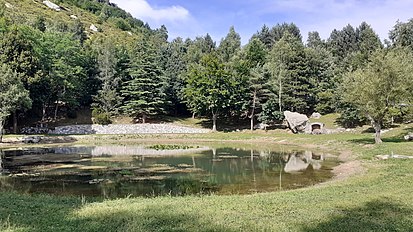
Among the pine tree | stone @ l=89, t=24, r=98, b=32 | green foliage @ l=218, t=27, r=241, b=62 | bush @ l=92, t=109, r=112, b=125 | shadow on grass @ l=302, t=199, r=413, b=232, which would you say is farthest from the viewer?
stone @ l=89, t=24, r=98, b=32

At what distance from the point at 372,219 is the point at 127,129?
203ft

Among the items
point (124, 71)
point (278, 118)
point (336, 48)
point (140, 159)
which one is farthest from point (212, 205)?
point (336, 48)

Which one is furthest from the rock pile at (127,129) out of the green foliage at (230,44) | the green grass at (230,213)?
the green grass at (230,213)

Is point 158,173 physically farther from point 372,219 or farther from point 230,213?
point 372,219

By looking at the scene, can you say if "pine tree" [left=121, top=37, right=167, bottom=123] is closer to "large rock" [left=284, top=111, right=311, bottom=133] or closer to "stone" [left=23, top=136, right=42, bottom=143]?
"stone" [left=23, top=136, right=42, bottom=143]

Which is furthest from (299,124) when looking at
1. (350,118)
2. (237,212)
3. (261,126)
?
(237,212)

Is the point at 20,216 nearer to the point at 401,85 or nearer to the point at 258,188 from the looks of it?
the point at 258,188

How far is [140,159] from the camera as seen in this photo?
3741 cm

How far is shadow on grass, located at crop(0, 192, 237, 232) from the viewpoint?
10930 millimetres

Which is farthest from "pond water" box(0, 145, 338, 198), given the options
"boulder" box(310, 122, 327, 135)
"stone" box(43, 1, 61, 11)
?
"stone" box(43, 1, 61, 11)

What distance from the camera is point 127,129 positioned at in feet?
231

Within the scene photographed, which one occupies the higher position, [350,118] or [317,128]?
[350,118]

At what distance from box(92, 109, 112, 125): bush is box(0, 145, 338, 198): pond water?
96.1 ft

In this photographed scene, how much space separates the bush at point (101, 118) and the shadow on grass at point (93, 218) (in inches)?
2279
